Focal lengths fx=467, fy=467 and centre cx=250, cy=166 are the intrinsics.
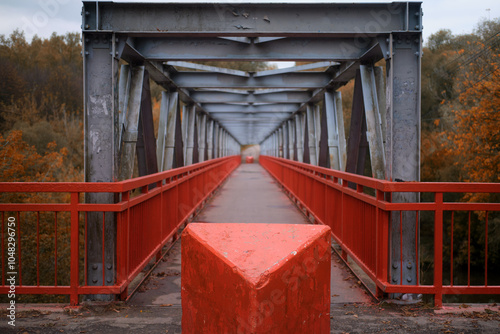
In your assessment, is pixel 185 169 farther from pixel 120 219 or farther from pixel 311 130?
pixel 311 130

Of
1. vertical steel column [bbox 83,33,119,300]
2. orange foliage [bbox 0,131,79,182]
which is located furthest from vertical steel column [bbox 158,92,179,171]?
orange foliage [bbox 0,131,79,182]

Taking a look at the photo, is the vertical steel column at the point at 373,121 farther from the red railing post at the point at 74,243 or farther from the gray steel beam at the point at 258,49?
the red railing post at the point at 74,243

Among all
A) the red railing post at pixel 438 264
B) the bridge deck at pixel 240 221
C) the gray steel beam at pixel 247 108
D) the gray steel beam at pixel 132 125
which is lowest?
the bridge deck at pixel 240 221

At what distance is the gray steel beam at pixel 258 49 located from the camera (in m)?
7.55

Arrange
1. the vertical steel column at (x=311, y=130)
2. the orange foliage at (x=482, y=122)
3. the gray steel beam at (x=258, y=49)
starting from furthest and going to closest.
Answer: the orange foliage at (x=482, y=122)
the vertical steel column at (x=311, y=130)
the gray steel beam at (x=258, y=49)

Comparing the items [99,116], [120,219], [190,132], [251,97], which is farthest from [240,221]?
[251,97]

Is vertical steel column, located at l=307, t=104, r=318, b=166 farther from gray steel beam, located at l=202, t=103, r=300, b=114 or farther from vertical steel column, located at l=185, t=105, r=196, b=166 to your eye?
vertical steel column, located at l=185, t=105, r=196, b=166

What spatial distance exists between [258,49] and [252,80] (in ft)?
17.0

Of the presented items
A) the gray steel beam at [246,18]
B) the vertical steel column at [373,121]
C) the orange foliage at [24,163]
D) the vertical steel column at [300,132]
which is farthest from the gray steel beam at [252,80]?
the vertical steel column at [300,132]

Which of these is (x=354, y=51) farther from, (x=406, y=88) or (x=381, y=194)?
(x=381, y=194)

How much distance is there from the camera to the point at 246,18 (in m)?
6.25

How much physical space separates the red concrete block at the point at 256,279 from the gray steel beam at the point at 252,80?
9.50m

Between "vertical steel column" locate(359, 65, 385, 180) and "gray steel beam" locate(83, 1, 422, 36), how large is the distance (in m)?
1.52

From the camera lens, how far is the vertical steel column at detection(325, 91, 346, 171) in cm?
1240
